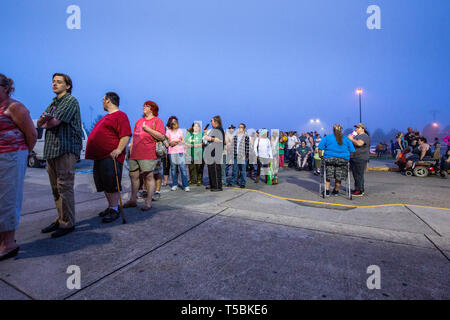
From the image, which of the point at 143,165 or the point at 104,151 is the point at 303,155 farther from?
the point at 104,151

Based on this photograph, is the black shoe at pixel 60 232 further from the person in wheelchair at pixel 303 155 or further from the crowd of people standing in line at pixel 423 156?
the crowd of people standing in line at pixel 423 156

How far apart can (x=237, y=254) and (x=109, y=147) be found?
96.1 inches

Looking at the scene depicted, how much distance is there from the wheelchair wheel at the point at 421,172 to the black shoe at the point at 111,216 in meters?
10.8

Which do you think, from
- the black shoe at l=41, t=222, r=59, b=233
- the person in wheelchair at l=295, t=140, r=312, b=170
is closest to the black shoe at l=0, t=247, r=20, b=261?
the black shoe at l=41, t=222, r=59, b=233

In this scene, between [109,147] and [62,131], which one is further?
[109,147]

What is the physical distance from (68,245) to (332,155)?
17.7 feet

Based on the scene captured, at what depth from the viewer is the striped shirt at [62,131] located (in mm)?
2871

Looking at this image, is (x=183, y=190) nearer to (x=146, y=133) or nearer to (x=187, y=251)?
(x=146, y=133)

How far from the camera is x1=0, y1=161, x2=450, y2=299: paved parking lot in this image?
188 centimetres

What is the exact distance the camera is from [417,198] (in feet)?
17.6

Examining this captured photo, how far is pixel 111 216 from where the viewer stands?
3.51 m

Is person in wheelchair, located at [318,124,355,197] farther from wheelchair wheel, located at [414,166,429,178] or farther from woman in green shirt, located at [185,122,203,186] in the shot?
wheelchair wheel, located at [414,166,429,178]

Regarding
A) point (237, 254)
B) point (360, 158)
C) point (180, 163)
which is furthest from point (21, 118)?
point (360, 158)
